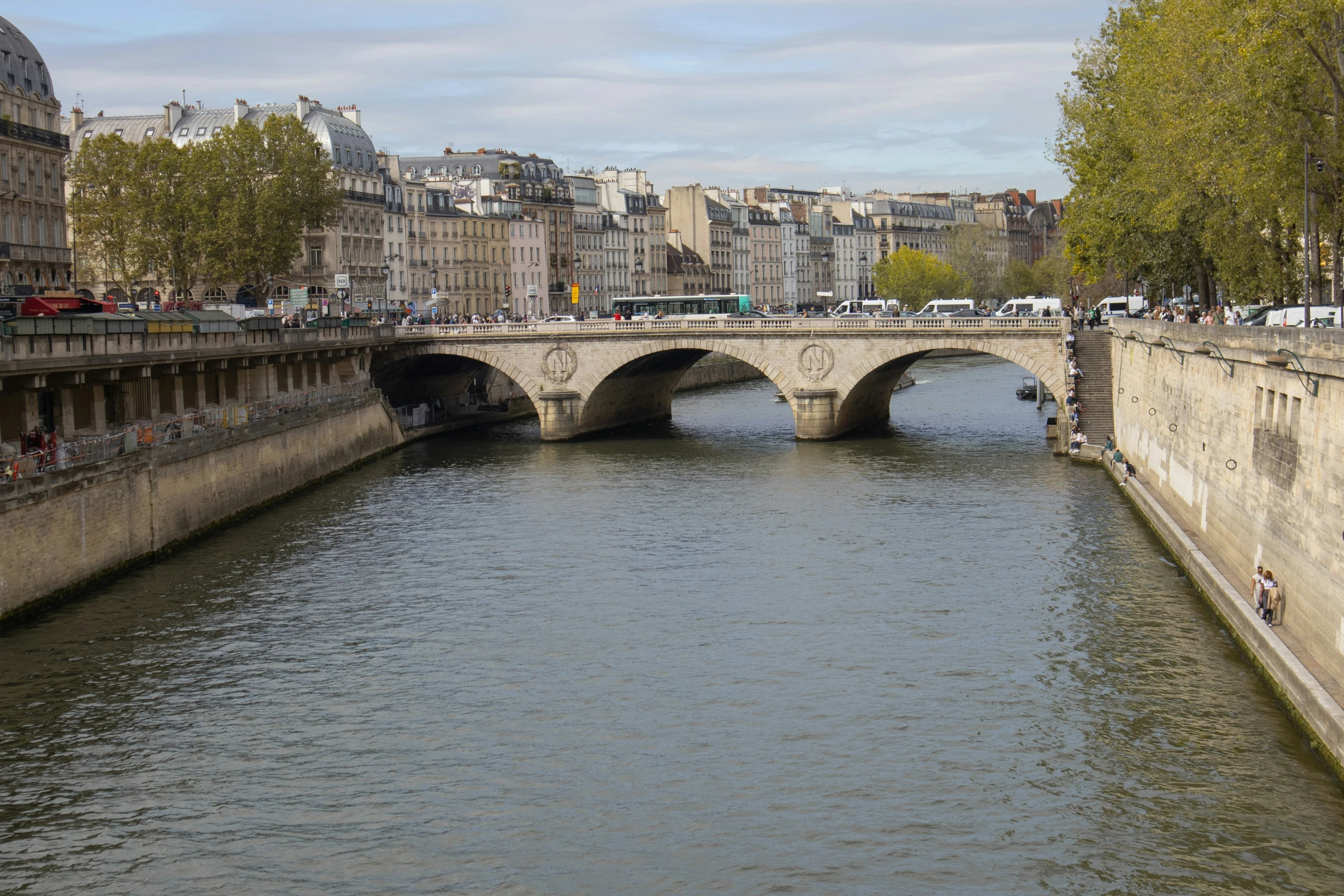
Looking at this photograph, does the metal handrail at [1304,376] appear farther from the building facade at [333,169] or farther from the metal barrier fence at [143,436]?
the building facade at [333,169]

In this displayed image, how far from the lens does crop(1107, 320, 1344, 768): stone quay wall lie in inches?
971

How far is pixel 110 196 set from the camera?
7481cm

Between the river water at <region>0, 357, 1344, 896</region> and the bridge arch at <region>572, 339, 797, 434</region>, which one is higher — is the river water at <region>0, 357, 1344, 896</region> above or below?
below

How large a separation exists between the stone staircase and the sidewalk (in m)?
20.8

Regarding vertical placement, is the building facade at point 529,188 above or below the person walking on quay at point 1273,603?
above

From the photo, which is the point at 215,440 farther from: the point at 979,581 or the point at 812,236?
the point at 812,236

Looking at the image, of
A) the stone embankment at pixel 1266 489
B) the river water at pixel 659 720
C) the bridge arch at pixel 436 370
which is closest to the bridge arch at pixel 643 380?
the bridge arch at pixel 436 370

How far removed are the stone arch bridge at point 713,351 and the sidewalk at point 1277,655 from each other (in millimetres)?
26330

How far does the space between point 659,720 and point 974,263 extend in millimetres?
147349

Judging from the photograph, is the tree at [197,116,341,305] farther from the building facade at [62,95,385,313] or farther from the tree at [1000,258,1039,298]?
the tree at [1000,258,1039,298]

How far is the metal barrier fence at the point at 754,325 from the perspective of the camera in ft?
212

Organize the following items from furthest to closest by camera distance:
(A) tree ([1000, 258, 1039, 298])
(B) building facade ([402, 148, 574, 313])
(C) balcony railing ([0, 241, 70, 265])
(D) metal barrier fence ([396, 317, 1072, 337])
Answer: (A) tree ([1000, 258, 1039, 298]) → (B) building facade ([402, 148, 574, 313]) → (C) balcony railing ([0, 241, 70, 265]) → (D) metal barrier fence ([396, 317, 1072, 337])

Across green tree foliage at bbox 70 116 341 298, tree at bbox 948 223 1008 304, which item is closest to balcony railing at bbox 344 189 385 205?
green tree foliage at bbox 70 116 341 298

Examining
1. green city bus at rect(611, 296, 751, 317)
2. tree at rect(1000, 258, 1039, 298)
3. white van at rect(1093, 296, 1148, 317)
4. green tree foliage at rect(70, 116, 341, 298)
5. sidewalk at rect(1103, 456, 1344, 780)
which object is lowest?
sidewalk at rect(1103, 456, 1344, 780)
